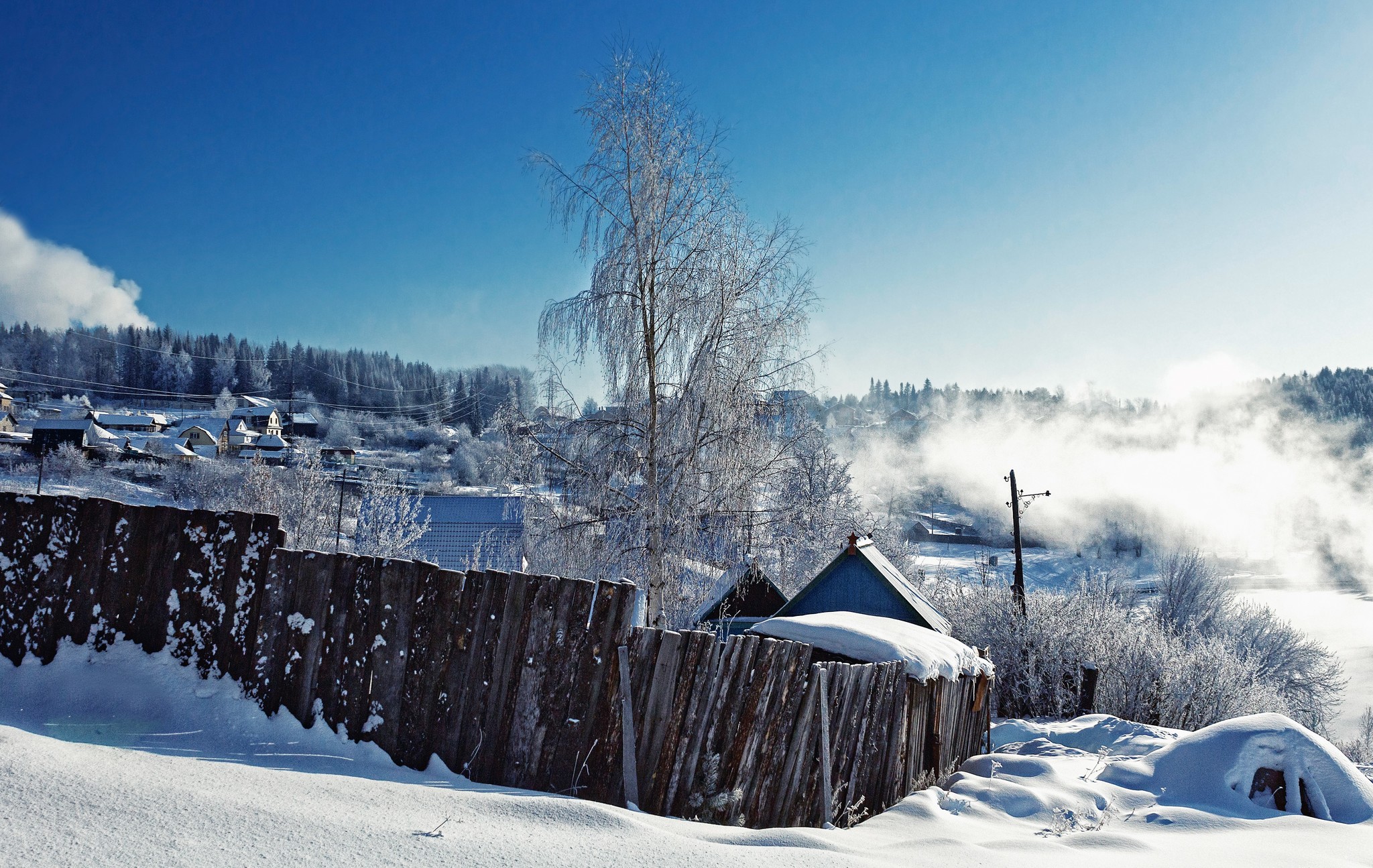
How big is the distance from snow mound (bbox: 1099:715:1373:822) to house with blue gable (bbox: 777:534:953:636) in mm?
6563

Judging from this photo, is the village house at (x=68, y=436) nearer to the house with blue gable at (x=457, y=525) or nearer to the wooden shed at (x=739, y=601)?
the house with blue gable at (x=457, y=525)

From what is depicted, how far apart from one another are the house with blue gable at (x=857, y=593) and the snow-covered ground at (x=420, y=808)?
6.19 m

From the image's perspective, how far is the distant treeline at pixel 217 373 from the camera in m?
94.2

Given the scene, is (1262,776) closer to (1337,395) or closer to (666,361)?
(666,361)

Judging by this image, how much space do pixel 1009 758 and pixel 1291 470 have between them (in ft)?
286

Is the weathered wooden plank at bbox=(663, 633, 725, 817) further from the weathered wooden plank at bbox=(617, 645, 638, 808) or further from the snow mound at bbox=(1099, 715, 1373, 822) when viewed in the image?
the snow mound at bbox=(1099, 715, 1373, 822)

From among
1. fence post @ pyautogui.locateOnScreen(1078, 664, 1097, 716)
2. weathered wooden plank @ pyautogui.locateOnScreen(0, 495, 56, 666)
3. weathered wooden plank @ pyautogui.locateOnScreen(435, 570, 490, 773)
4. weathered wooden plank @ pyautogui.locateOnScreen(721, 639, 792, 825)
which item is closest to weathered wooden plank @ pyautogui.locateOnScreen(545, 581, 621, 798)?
weathered wooden plank @ pyautogui.locateOnScreen(435, 570, 490, 773)

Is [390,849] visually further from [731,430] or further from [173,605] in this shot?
[731,430]

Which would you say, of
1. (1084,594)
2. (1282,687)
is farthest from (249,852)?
(1282,687)

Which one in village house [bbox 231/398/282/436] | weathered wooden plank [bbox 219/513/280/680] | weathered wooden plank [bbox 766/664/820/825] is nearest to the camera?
weathered wooden plank [bbox 219/513/280/680]

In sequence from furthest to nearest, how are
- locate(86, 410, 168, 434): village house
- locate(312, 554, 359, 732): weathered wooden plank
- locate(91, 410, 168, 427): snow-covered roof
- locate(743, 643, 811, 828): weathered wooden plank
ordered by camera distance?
locate(91, 410, 168, 427): snow-covered roof < locate(86, 410, 168, 434): village house < locate(743, 643, 811, 828): weathered wooden plank < locate(312, 554, 359, 732): weathered wooden plank

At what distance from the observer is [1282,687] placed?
2306 cm

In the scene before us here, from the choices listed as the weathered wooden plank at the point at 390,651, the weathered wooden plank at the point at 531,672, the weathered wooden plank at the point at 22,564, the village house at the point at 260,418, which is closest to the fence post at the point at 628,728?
the weathered wooden plank at the point at 531,672

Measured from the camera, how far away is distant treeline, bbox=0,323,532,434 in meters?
94.2
